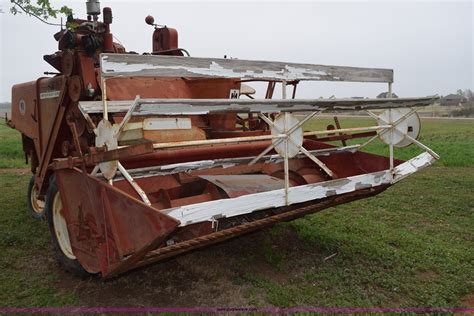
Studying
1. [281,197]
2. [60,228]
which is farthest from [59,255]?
[281,197]

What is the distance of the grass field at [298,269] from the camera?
3.75m

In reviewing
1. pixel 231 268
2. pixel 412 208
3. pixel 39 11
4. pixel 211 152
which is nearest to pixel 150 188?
pixel 211 152

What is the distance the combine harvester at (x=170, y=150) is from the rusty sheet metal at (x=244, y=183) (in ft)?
0.04

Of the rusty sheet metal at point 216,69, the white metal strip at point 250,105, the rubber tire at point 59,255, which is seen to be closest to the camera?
the white metal strip at point 250,105

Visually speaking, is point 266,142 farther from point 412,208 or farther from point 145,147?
point 412,208

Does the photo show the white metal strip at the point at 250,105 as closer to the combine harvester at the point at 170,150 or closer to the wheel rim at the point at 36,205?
the combine harvester at the point at 170,150

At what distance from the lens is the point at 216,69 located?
127 inches

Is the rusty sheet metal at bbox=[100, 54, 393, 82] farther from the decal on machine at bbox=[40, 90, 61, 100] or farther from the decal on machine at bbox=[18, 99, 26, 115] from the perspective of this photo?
the decal on machine at bbox=[18, 99, 26, 115]

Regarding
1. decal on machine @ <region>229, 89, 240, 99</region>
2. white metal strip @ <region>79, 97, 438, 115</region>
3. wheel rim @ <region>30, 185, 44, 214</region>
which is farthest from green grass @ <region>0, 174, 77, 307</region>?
decal on machine @ <region>229, 89, 240, 99</region>

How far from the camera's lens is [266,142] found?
5.02 m

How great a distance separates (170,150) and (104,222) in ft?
4.14

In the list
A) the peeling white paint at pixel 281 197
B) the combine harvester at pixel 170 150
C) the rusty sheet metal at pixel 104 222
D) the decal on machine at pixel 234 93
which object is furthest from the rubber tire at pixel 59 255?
the decal on machine at pixel 234 93

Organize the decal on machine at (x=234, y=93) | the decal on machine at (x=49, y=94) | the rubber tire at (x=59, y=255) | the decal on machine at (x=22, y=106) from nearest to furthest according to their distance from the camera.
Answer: the rubber tire at (x=59, y=255)
the decal on machine at (x=49, y=94)
the decal on machine at (x=234, y=93)
the decal on machine at (x=22, y=106)

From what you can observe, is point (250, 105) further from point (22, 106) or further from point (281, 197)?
point (22, 106)
